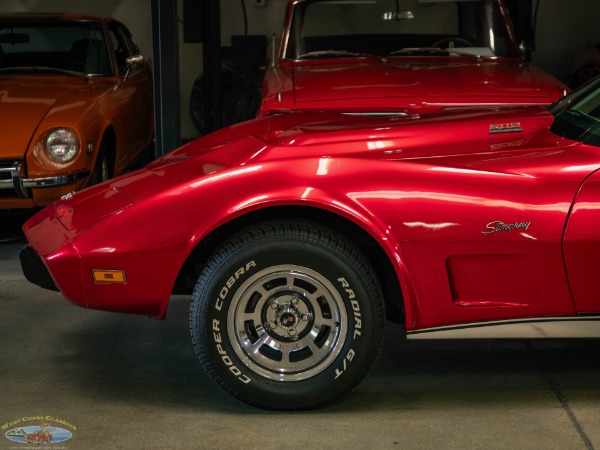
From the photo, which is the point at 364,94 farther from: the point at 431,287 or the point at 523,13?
the point at 523,13

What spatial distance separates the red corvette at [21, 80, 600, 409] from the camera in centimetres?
382

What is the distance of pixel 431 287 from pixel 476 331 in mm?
219

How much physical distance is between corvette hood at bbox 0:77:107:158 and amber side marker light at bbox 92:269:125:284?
10.3 ft

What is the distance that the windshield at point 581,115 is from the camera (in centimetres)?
406

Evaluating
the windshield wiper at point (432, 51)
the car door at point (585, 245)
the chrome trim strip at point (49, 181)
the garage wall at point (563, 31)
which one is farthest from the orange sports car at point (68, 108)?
the garage wall at point (563, 31)

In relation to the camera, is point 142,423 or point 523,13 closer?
point 142,423

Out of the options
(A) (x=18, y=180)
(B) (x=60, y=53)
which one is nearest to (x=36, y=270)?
(A) (x=18, y=180)

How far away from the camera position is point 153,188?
402 cm

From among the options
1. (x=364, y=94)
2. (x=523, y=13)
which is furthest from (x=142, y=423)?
(x=523, y=13)

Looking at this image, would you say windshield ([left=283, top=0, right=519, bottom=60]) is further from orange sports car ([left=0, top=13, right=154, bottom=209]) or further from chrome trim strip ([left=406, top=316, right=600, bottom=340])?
chrome trim strip ([left=406, top=316, right=600, bottom=340])

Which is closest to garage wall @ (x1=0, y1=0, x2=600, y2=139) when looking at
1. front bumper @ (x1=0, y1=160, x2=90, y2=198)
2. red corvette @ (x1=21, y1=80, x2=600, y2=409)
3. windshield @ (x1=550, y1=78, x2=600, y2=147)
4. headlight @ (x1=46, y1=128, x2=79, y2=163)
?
headlight @ (x1=46, y1=128, x2=79, y2=163)

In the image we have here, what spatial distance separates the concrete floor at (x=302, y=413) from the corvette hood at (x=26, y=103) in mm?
1978

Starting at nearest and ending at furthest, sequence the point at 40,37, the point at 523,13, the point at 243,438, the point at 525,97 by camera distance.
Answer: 1. the point at 243,438
2. the point at 525,97
3. the point at 40,37
4. the point at 523,13

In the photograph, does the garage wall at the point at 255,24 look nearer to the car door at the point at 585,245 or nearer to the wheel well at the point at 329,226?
the wheel well at the point at 329,226
